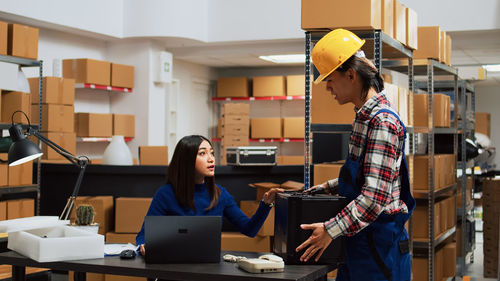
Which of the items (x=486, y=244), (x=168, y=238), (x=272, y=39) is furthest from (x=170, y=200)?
(x=272, y=39)

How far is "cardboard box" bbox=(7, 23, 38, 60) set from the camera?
17.8 feet

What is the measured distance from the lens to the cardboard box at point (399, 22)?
3.84 m

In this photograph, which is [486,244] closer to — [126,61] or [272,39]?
[272,39]

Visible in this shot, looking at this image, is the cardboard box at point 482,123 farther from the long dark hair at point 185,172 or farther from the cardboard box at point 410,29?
the long dark hair at point 185,172

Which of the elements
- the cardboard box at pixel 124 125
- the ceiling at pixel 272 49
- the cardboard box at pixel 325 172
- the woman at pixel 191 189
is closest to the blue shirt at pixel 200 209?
the woman at pixel 191 189

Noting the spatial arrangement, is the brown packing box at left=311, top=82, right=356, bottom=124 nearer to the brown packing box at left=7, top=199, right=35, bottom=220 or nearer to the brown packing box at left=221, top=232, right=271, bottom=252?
the brown packing box at left=221, top=232, right=271, bottom=252

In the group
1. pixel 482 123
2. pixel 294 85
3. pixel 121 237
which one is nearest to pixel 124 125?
pixel 294 85

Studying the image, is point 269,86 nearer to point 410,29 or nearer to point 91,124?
point 91,124

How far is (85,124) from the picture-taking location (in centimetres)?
771

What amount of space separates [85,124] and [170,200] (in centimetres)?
480

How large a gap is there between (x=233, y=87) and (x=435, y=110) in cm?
595

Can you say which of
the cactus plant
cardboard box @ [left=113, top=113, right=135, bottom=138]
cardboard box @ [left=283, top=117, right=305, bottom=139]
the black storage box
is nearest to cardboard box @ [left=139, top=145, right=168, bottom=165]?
the cactus plant

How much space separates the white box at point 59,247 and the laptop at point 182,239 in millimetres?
290

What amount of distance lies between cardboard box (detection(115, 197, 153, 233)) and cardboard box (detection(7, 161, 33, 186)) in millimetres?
1143
